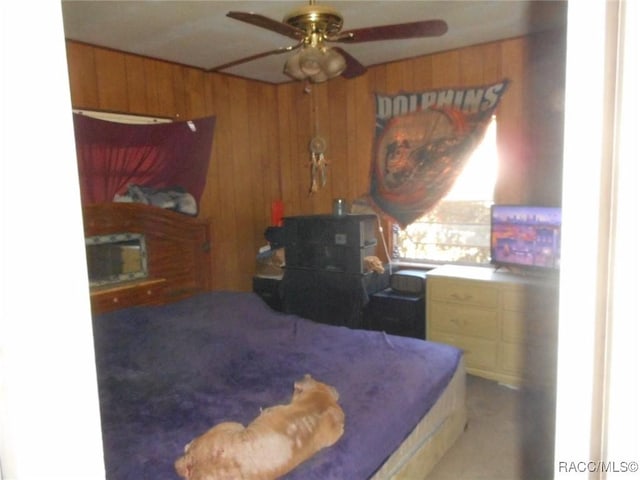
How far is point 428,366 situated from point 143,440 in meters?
1.27

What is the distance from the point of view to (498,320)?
3.21 meters

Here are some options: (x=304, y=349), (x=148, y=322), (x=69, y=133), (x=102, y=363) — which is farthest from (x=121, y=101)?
(x=69, y=133)

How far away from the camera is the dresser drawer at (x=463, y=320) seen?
3.25 meters

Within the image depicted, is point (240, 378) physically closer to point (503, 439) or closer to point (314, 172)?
point (503, 439)

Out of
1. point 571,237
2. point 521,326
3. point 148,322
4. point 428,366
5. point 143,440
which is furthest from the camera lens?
point 521,326

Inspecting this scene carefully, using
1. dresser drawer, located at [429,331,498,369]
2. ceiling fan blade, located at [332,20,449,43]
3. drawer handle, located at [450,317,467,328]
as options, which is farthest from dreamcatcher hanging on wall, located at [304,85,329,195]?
ceiling fan blade, located at [332,20,449,43]

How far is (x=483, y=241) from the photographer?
3771 millimetres

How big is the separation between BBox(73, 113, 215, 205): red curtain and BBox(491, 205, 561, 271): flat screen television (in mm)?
2477

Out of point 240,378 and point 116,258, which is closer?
point 240,378

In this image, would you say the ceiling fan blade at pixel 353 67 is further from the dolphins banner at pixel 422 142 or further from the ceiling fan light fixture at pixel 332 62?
the dolphins banner at pixel 422 142

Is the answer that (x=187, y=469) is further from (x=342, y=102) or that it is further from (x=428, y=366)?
(x=342, y=102)

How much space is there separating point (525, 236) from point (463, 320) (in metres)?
0.75

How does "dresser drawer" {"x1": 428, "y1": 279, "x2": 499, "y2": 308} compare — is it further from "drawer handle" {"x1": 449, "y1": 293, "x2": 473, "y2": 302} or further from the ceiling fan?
the ceiling fan

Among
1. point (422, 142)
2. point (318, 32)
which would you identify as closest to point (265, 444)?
point (318, 32)
